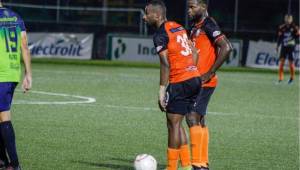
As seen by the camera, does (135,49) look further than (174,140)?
→ Yes

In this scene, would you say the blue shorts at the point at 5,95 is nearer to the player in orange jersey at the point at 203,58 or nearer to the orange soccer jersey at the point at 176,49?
the orange soccer jersey at the point at 176,49

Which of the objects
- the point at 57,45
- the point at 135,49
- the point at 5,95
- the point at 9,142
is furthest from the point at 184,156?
the point at 57,45

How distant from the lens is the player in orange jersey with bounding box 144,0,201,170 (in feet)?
31.0

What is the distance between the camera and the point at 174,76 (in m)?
9.74

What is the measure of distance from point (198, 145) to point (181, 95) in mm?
796

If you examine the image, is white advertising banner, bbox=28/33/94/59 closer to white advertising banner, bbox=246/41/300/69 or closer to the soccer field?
white advertising banner, bbox=246/41/300/69

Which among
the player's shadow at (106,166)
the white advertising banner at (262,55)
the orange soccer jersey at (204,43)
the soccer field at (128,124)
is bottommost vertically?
the white advertising banner at (262,55)

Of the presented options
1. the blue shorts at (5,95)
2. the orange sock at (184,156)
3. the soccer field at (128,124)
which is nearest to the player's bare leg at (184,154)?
the orange sock at (184,156)

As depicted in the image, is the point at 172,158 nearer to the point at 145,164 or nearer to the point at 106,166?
the point at 145,164

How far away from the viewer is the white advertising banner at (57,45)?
3183 centimetres

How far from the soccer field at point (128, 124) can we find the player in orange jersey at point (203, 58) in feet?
2.25

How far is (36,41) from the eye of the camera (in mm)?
31906

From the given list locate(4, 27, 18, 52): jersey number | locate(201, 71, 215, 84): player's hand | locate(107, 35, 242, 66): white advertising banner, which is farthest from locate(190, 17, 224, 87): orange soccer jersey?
locate(107, 35, 242, 66): white advertising banner

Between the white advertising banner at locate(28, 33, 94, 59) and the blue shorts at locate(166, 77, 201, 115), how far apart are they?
22.4 meters
